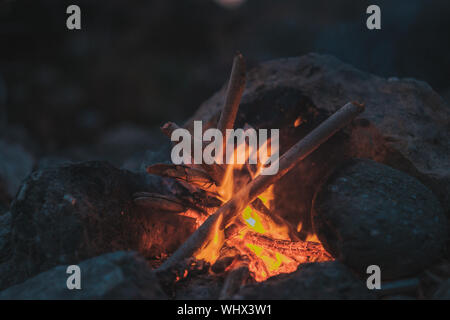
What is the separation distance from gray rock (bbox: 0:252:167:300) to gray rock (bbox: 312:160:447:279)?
0.97 metres

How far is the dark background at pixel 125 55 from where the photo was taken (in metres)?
8.00

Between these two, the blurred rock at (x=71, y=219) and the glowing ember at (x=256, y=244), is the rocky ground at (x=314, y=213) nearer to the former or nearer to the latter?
the blurred rock at (x=71, y=219)

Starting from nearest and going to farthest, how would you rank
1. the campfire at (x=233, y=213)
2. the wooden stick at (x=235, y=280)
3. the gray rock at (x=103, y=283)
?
the gray rock at (x=103, y=283), the wooden stick at (x=235, y=280), the campfire at (x=233, y=213)

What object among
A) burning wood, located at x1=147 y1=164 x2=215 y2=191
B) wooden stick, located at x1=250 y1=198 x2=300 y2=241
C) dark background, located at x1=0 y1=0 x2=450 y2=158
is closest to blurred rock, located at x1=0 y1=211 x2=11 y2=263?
burning wood, located at x1=147 y1=164 x2=215 y2=191

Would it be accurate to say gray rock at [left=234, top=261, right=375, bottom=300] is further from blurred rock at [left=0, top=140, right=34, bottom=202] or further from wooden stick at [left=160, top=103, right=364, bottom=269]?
blurred rock at [left=0, top=140, right=34, bottom=202]

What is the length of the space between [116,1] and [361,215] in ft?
40.0

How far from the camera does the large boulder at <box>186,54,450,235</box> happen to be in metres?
2.06

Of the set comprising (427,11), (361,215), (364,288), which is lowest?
(364,288)

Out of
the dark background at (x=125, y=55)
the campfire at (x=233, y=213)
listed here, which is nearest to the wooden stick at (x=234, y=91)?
the campfire at (x=233, y=213)

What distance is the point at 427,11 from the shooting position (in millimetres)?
3645

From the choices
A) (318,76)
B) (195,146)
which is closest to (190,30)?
(318,76)

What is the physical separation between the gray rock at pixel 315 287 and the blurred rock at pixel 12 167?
300 cm

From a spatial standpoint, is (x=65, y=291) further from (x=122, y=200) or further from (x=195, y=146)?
(x=195, y=146)

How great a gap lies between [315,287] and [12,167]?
3975 mm
